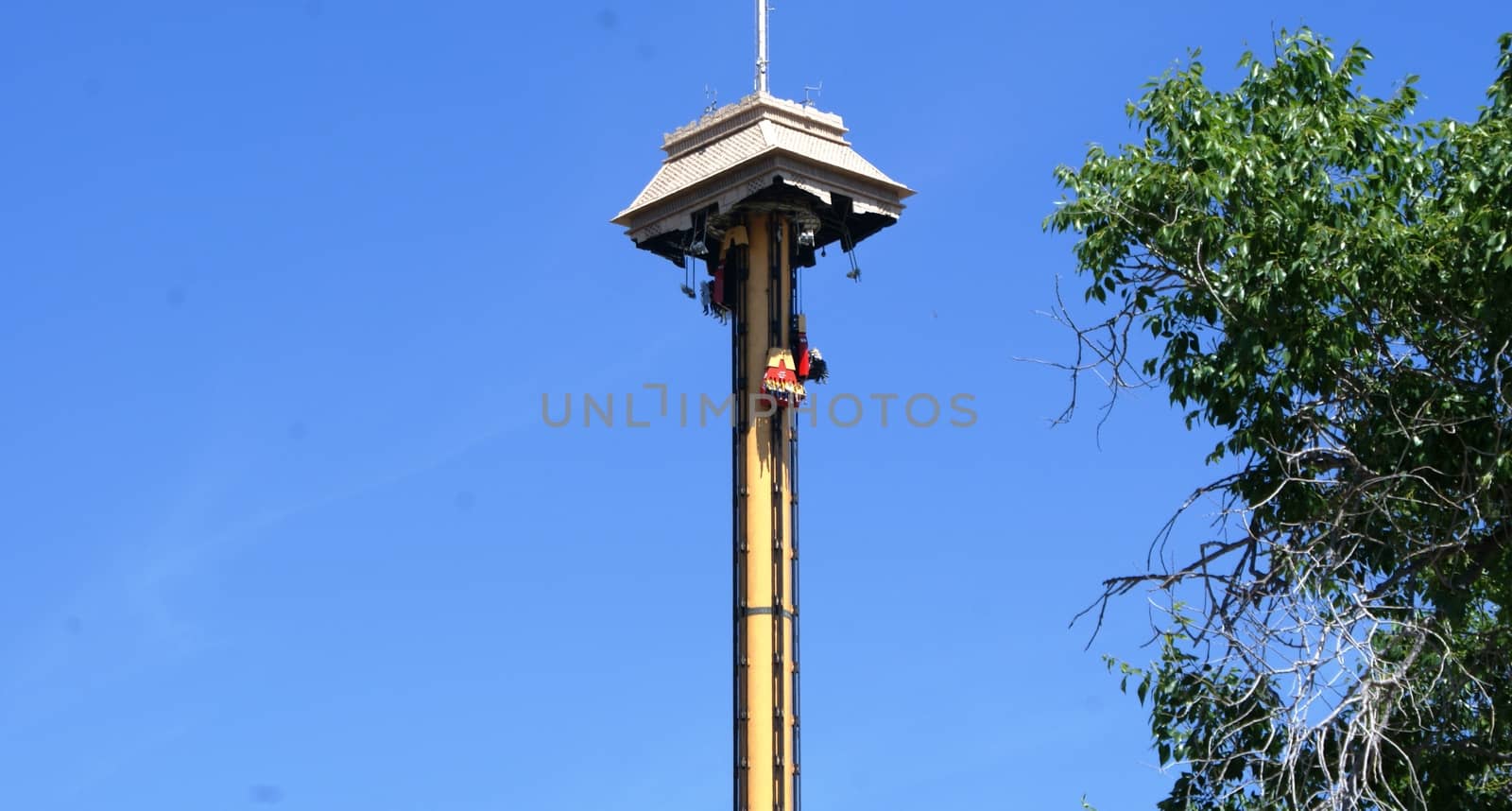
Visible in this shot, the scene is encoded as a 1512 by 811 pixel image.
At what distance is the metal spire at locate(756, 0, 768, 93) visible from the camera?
79.4m

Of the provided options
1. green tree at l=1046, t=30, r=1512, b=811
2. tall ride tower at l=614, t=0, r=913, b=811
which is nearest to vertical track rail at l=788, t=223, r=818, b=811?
tall ride tower at l=614, t=0, r=913, b=811

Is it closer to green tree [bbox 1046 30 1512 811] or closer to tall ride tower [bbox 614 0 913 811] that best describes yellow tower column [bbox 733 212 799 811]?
tall ride tower [bbox 614 0 913 811]

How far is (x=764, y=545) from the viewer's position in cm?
7425

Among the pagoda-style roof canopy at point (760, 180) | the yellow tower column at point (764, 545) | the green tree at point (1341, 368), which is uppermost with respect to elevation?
the pagoda-style roof canopy at point (760, 180)

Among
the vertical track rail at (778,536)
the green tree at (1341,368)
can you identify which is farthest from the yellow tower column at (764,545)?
the green tree at (1341,368)

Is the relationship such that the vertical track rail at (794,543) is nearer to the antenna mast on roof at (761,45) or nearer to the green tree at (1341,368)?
the antenna mast on roof at (761,45)

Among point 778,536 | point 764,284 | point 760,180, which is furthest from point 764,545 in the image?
point 760,180

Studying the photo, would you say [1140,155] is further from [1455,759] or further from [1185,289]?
[1455,759]

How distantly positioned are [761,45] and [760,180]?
22.5ft

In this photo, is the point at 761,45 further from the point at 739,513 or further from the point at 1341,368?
the point at 1341,368

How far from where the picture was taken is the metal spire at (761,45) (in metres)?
79.4

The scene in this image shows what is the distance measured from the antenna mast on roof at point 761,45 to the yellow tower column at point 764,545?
4985mm

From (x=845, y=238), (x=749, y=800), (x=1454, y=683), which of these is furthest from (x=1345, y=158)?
(x=845, y=238)

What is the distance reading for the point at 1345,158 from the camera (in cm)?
2941
